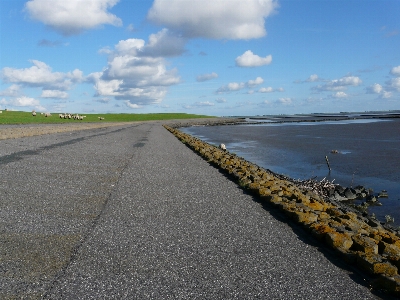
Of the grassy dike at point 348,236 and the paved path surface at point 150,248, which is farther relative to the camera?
the grassy dike at point 348,236

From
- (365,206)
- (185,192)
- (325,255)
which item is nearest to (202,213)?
(185,192)

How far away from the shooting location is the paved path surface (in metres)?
5.09

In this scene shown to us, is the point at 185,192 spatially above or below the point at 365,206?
above

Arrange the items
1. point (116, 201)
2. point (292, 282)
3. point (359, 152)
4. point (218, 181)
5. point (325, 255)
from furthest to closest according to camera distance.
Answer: point (359, 152)
point (218, 181)
point (116, 201)
point (325, 255)
point (292, 282)

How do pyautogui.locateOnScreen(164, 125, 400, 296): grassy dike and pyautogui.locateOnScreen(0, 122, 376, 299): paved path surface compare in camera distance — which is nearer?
pyautogui.locateOnScreen(0, 122, 376, 299): paved path surface

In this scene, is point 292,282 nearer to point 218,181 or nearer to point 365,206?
point 218,181

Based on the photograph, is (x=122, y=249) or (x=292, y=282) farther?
(x=122, y=249)

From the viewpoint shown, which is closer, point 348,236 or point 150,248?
point 150,248

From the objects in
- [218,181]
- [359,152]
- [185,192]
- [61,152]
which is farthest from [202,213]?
[359,152]

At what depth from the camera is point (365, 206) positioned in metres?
13.6

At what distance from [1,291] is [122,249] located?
6.49 ft

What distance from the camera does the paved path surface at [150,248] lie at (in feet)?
16.7

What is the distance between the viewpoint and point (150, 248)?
6.45 metres

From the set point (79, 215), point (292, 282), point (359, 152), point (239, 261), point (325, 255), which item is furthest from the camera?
point (359, 152)
